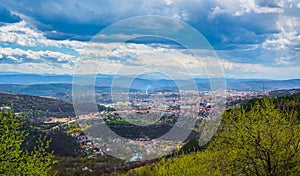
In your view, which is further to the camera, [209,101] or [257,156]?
[209,101]

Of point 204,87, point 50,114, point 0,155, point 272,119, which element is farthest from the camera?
point 50,114

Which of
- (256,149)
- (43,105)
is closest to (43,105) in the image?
(43,105)

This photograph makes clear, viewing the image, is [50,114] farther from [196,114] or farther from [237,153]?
[237,153]

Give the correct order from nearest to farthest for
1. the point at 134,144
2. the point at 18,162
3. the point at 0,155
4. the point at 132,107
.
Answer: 1. the point at 0,155
2. the point at 18,162
3. the point at 132,107
4. the point at 134,144

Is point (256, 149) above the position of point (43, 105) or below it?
above

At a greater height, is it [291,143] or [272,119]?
[272,119]

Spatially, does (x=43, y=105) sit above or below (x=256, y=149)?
below

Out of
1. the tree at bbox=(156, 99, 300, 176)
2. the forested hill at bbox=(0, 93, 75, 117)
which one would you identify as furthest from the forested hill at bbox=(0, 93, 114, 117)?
the tree at bbox=(156, 99, 300, 176)

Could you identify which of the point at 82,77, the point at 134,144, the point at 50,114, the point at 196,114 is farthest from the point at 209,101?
the point at 50,114

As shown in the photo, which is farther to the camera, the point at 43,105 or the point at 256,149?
the point at 43,105

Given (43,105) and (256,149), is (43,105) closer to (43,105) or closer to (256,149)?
(43,105)
